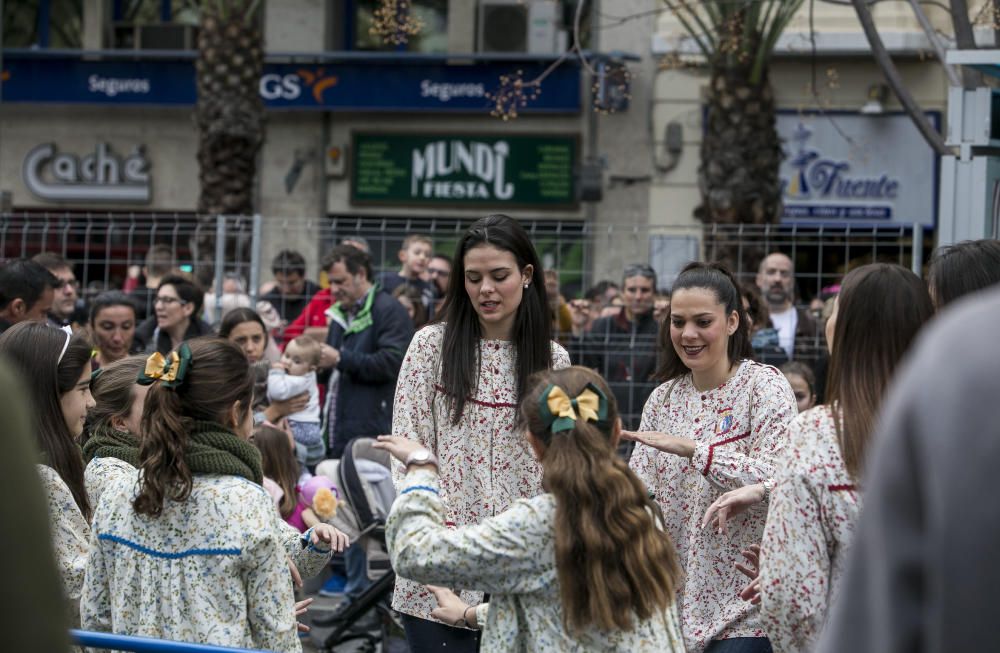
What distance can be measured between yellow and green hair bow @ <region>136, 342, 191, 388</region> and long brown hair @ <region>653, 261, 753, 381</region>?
1586 millimetres

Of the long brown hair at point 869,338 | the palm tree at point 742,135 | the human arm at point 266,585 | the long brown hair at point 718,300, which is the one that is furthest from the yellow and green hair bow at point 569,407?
the palm tree at point 742,135

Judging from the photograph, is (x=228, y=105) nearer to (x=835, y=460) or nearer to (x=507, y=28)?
(x=507, y=28)

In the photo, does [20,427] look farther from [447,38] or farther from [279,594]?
[447,38]

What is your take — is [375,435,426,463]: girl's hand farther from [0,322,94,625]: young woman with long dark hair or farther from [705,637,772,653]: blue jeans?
[705,637,772,653]: blue jeans

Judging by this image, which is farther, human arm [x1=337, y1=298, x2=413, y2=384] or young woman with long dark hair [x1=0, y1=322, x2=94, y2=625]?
human arm [x1=337, y1=298, x2=413, y2=384]

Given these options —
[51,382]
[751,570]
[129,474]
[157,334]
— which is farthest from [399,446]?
[157,334]

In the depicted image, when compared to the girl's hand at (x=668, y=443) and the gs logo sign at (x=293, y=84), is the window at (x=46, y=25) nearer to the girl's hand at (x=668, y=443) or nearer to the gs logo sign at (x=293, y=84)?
the gs logo sign at (x=293, y=84)

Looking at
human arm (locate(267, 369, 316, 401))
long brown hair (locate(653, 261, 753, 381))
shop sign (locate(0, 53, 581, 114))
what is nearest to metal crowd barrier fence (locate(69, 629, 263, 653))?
long brown hair (locate(653, 261, 753, 381))

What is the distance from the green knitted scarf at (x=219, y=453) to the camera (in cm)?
373

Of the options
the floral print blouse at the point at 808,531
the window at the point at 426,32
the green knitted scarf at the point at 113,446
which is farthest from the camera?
the window at the point at 426,32

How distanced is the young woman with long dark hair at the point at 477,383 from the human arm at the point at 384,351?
371 cm

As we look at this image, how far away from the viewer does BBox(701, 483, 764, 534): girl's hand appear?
12.8 feet

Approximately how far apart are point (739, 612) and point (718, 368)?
77 cm

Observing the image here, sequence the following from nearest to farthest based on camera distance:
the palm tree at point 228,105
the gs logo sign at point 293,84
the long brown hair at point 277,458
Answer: the long brown hair at point 277,458
the palm tree at point 228,105
the gs logo sign at point 293,84
